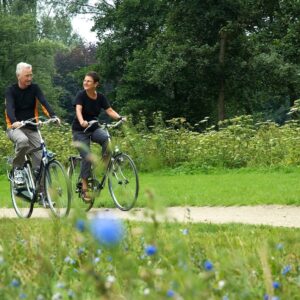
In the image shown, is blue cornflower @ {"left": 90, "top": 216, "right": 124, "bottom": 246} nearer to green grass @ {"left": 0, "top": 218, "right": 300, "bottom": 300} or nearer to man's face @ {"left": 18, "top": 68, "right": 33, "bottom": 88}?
green grass @ {"left": 0, "top": 218, "right": 300, "bottom": 300}

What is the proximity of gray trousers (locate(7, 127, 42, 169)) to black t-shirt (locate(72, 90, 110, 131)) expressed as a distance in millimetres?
625

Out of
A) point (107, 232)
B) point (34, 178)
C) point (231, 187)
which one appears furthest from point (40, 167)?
point (107, 232)

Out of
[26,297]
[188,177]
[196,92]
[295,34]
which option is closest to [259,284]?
[26,297]

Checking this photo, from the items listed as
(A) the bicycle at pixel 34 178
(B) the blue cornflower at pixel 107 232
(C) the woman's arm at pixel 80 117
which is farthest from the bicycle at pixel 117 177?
(B) the blue cornflower at pixel 107 232

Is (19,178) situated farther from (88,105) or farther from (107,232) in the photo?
(107,232)

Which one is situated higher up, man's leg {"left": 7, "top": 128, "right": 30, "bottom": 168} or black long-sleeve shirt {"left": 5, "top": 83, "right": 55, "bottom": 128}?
black long-sleeve shirt {"left": 5, "top": 83, "right": 55, "bottom": 128}

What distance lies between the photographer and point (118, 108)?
4131 cm

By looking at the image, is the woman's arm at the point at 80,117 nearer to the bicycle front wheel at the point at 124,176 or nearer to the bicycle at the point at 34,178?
the bicycle at the point at 34,178

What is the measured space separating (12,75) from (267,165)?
36777mm

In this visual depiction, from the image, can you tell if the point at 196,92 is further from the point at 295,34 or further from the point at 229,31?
the point at 295,34

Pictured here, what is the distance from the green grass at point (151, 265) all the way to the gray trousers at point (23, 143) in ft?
9.65

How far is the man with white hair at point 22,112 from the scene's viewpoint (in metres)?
8.47

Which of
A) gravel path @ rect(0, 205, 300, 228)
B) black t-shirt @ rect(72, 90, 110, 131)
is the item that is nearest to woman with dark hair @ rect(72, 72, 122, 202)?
black t-shirt @ rect(72, 90, 110, 131)

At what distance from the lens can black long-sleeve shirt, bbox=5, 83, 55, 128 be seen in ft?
27.7
